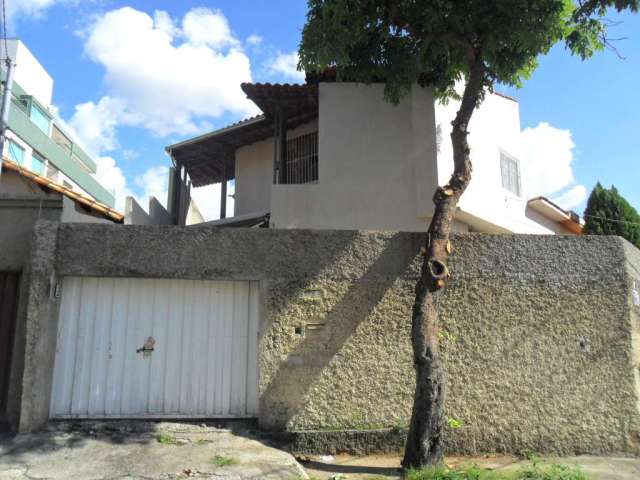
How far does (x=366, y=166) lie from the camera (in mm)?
9539

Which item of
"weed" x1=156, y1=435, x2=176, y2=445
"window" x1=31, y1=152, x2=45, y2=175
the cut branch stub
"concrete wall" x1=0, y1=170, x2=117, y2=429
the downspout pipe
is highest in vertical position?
"window" x1=31, y1=152, x2=45, y2=175

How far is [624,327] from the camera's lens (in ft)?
19.4

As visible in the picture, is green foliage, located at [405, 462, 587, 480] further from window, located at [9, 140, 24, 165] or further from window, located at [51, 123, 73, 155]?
window, located at [51, 123, 73, 155]

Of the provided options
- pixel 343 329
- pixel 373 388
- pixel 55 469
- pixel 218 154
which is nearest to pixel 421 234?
pixel 343 329

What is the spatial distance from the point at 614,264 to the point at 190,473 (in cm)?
524

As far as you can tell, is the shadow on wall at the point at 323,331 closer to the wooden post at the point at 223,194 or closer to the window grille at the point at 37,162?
the wooden post at the point at 223,194

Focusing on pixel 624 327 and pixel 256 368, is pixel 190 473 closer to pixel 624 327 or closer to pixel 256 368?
pixel 256 368

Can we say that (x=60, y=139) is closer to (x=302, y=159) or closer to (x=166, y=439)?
(x=302, y=159)

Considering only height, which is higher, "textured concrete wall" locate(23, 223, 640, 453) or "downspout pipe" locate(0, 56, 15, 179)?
"downspout pipe" locate(0, 56, 15, 179)

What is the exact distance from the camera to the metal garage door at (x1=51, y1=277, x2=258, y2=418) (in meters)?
5.47

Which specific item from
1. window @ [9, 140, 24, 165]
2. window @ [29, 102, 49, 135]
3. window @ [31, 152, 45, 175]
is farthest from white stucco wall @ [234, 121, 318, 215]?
window @ [29, 102, 49, 135]

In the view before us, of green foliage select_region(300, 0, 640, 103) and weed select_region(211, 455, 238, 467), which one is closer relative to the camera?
weed select_region(211, 455, 238, 467)

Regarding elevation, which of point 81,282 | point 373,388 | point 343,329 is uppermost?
point 81,282

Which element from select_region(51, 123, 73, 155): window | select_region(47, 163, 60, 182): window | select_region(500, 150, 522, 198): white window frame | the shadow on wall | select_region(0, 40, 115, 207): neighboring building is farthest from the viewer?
select_region(51, 123, 73, 155): window
